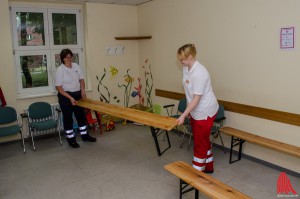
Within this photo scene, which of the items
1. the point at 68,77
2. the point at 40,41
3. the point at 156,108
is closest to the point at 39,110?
the point at 68,77

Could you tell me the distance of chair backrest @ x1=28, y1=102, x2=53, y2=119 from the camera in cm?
470

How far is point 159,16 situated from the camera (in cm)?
520

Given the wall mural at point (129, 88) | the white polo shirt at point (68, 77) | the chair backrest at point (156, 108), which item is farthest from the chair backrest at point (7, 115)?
the chair backrest at point (156, 108)

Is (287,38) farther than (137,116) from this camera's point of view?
No

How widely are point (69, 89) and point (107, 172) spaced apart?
1.59 metres

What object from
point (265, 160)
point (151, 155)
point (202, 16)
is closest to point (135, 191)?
point (151, 155)

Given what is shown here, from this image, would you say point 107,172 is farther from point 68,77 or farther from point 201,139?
point 68,77

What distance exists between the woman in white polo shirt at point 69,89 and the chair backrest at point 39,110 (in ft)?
1.66

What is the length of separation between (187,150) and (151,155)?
59 cm

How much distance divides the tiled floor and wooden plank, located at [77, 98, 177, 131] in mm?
695

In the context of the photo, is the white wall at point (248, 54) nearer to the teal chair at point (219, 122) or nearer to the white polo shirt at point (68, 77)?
the teal chair at point (219, 122)

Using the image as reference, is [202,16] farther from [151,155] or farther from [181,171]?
[181,171]

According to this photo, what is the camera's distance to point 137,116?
142 inches

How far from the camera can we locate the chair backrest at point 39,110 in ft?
15.4
